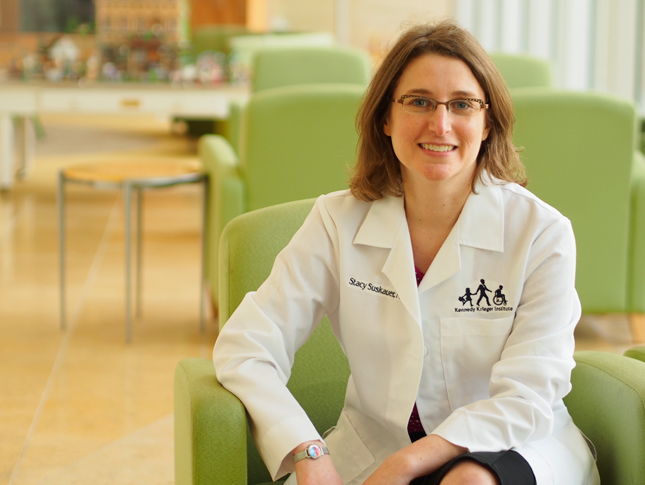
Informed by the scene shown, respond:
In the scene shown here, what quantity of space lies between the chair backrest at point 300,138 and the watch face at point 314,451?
1.69m

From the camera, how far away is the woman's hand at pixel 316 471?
1.36 m

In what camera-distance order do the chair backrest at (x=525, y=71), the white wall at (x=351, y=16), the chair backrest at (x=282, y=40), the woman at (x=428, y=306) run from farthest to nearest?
1. the white wall at (x=351, y=16)
2. the chair backrest at (x=282, y=40)
3. the chair backrest at (x=525, y=71)
4. the woman at (x=428, y=306)

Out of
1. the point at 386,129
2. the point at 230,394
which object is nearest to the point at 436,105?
the point at 386,129

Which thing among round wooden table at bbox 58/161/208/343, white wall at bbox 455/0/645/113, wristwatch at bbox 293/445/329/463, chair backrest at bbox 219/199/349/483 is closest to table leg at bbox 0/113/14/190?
round wooden table at bbox 58/161/208/343

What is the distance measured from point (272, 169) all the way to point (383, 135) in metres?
1.50

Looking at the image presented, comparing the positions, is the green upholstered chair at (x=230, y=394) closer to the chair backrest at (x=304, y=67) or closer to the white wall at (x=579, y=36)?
the white wall at (x=579, y=36)

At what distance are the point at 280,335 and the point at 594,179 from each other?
1.80 metres

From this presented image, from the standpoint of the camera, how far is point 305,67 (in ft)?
15.9

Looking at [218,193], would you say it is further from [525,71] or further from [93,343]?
[525,71]

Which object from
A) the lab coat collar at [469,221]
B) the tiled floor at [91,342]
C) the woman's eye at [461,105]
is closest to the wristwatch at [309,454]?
the lab coat collar at [469,221]

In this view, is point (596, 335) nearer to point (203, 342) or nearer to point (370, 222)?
point (203, 342)

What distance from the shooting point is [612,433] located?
1.48 m

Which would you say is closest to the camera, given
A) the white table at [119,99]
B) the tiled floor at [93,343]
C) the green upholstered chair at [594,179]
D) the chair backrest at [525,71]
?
the tiled floor at [93,343]

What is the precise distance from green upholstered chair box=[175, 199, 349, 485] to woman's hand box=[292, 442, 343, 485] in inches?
3.5
